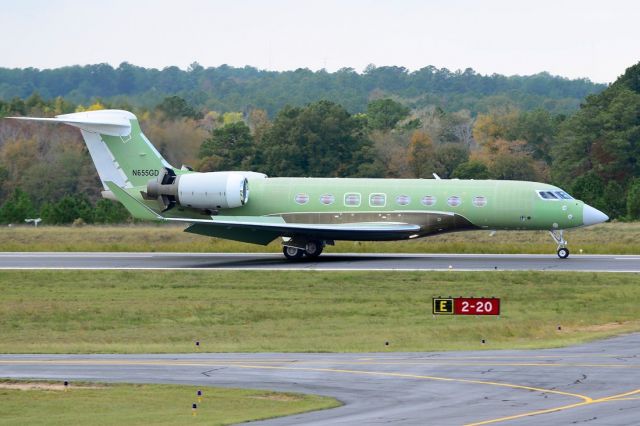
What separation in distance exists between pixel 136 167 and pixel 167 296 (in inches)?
505

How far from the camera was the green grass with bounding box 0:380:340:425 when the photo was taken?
21828 millimetres

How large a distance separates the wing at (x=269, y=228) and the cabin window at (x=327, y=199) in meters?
1.14

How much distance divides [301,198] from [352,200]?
2206 millimetres

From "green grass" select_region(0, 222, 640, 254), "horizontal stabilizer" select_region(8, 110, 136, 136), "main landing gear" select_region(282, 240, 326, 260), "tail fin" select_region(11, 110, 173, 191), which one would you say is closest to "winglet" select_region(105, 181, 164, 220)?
"tail fin" select_region(11, 110, 173, 191)

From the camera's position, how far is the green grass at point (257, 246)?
187 ft

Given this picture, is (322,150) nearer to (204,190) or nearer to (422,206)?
(204,190)

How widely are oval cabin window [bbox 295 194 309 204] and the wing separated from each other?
41.3 inches

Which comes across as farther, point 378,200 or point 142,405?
point 378,200

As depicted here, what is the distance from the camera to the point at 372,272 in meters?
46.9

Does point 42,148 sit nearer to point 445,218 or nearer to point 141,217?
point 141,217

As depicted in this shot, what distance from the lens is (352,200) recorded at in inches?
2028

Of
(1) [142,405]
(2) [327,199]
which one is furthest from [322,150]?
(1) [142,405]

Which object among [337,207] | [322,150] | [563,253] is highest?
[322,150]

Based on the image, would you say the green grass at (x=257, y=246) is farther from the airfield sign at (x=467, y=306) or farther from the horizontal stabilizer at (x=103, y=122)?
the airfield sign at (x=467, y=306)
